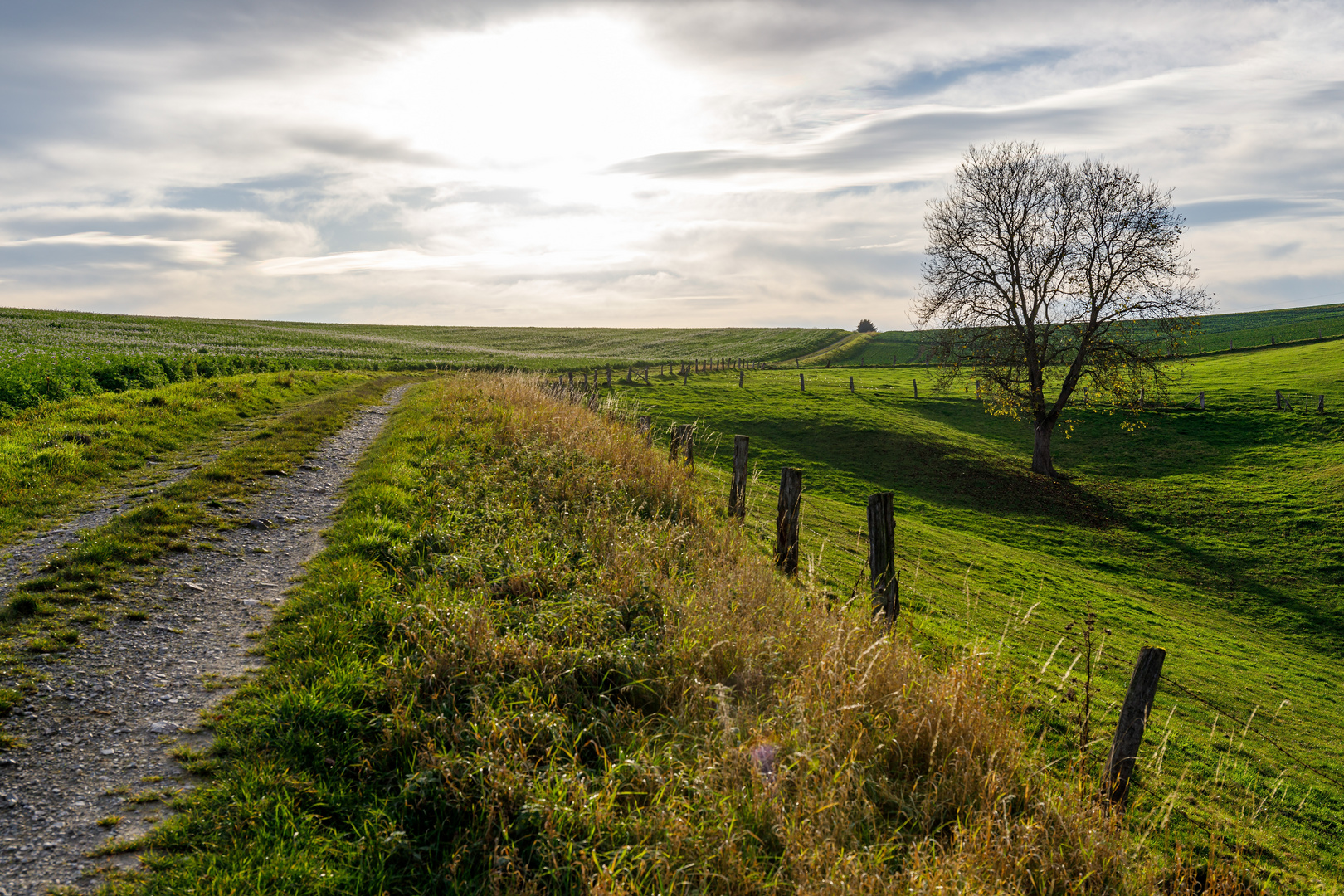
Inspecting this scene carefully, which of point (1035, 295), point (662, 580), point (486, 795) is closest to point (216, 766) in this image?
point (486, 795)

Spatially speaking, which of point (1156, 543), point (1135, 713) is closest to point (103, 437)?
point (1135, 713)

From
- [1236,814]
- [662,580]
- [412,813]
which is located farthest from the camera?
[1236,814]

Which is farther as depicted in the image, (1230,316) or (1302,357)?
(1230,316)

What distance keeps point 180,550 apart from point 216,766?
4877 millimetres

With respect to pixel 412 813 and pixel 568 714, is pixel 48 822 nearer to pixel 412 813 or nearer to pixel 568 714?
pixel 412 813

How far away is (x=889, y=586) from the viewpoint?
8102 mm

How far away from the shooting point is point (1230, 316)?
365ft

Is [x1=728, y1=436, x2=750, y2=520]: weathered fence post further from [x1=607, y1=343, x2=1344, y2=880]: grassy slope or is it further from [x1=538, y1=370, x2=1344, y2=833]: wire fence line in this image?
[x1=607, y1=343, x2=1344, y2=880]: grassy slope

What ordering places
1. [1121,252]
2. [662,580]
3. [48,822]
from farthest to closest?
[1121,252]
[662,580]
[48,822]

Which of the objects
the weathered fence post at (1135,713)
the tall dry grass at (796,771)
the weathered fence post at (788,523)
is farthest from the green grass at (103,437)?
the weathered fence post at (1135,713)

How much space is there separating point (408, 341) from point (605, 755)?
274 ft

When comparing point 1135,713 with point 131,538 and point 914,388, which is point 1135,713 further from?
point 914,388

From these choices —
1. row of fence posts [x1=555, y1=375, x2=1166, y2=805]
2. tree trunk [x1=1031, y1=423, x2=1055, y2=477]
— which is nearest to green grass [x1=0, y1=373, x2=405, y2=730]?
row of fence posts [x1=555, y1=375, x2=1166, y2=805]

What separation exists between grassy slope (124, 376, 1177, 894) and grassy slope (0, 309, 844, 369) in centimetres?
2680
